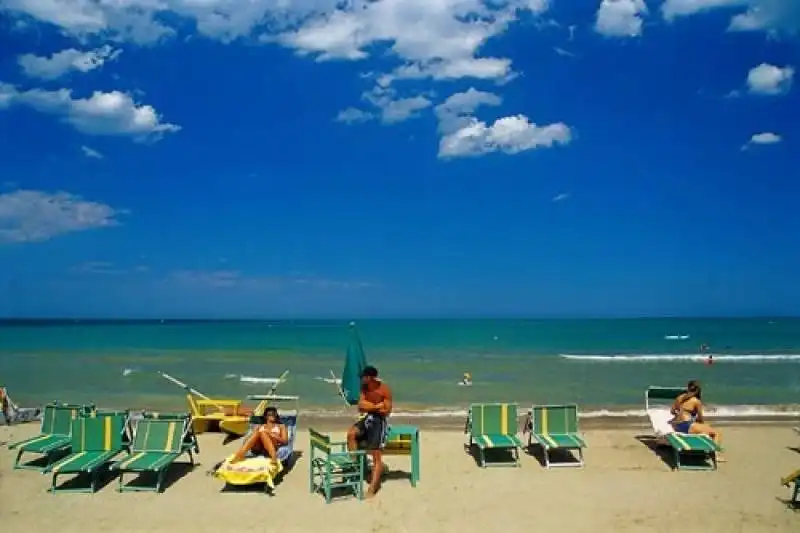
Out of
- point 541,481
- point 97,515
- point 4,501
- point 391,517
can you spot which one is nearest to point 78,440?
point 4,501

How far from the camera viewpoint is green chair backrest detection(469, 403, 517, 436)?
9.60m

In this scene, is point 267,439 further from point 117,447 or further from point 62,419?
point 62,419

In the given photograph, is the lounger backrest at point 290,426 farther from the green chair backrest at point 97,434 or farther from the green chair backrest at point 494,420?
the green chair backrest at point 494,420

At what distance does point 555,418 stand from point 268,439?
391 centimetres

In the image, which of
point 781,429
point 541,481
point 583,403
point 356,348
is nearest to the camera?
point 541,481

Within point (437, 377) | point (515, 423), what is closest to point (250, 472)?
point (515, 423)

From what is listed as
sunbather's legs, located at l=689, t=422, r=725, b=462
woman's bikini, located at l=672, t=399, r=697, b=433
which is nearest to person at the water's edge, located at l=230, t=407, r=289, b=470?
woman's bikini, located at l=672, t=399, r=697, b=433

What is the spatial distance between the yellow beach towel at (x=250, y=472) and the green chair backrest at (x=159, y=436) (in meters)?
0.92

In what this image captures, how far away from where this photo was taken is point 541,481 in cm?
841

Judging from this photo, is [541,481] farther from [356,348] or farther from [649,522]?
[356,348]

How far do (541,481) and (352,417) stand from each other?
6576 millimetres

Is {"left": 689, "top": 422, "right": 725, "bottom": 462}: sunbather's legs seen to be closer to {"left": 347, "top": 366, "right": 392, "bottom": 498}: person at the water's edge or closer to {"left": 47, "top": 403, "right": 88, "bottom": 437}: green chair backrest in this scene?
{"left": 347, "top": 366, "right": 392, "bottom": 498}: person at the water's edge

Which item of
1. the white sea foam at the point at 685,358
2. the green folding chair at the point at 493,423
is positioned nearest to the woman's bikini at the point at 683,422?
the green folding chair at the point at 493,423

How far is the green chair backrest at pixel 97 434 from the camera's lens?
8.56m
